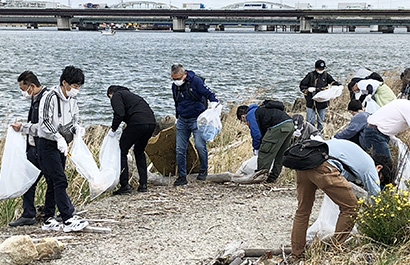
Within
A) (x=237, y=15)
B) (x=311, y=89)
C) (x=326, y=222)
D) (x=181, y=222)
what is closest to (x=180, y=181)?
(x=181, y=222)

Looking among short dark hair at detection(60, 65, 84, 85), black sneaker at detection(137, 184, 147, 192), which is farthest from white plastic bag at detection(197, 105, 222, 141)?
short dark hair at detection(60, 65, 84, 85)

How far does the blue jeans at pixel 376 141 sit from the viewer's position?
7.47m

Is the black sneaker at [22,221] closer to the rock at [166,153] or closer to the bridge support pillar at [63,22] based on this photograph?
the rock at [166,153]

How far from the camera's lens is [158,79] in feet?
104

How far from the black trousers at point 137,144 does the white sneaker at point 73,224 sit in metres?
1.77

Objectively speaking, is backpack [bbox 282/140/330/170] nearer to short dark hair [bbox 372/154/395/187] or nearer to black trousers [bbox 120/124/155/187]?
short dark hair [bbox 372/154/395/187]

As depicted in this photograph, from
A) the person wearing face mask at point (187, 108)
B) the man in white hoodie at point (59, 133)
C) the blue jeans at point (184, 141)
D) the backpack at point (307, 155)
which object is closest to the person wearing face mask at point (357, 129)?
the person wearing face mask at point (187, 108)

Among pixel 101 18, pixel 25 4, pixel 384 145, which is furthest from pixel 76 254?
pixel 25 4

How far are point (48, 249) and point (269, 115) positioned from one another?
12.8ft

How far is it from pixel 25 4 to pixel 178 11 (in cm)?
4952

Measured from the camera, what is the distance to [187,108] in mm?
8773

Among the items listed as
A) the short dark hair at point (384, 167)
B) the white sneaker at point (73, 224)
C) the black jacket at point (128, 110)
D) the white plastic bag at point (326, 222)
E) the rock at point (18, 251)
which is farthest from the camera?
the black jacket at point (128, 110)

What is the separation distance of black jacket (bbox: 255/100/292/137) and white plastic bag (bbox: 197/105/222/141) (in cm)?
57

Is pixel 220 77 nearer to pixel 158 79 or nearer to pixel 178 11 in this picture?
pixel 158 79
